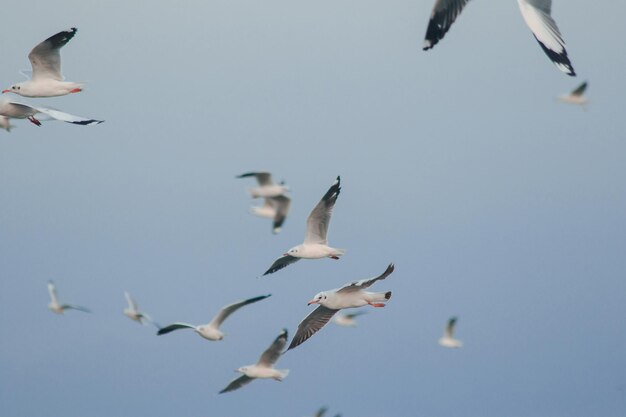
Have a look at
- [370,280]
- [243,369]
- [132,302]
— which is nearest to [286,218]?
[132,302]

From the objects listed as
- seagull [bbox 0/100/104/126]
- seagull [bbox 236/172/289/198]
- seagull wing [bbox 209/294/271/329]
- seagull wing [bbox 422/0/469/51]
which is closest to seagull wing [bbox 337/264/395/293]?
seagull wing [bbox 209/294/271/329]

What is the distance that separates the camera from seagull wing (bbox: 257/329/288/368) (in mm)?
16812

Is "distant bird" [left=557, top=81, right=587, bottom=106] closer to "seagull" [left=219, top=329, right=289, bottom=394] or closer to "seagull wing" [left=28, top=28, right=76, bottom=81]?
"seagull" [left=219, top=329, right=289, bottom=394]

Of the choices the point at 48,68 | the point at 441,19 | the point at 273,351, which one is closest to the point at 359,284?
the point at 273,351

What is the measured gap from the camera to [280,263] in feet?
56.0

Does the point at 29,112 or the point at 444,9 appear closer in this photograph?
the point at 444,9

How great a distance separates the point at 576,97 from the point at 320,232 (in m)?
10.5

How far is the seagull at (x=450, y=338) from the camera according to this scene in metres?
27.0

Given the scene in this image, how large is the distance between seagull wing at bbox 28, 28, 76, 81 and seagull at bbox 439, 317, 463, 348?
15048 mm

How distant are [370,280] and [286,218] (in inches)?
343

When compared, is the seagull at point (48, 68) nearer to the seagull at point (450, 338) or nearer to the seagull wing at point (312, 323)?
the seagull wing at point (312, 323)

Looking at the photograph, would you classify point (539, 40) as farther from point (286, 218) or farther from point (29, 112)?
point (286, 218)

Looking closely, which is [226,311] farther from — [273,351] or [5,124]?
[5,124]

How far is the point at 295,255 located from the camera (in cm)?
1598
